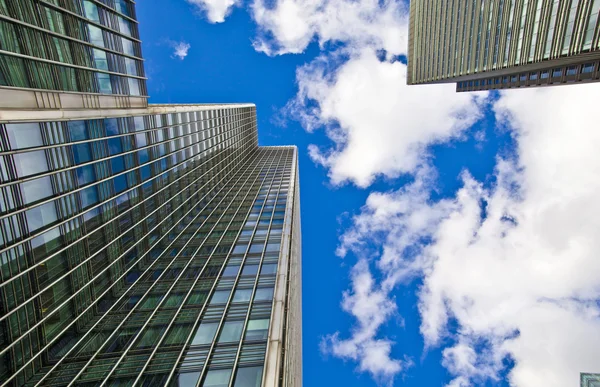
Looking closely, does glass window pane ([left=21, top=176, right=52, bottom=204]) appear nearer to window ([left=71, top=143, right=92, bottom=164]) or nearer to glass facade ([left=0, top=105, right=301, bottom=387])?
glass facade ([left=0, top=105, right=301, bottom=387])

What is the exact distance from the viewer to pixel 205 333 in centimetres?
2131

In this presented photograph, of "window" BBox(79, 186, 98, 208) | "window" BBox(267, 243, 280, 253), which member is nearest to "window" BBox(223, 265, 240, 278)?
"window" BBox(267, 243, 280, 253)

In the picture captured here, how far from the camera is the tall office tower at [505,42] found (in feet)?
129

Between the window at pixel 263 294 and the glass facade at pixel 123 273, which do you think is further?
the window at pixel 263 294

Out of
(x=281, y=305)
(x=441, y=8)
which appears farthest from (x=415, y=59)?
(x=281, y=305)

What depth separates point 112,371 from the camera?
1823cm

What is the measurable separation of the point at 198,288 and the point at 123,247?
6.66 metres

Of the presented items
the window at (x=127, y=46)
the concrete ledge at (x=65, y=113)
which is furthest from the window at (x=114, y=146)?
the window at (x=127, y=46)

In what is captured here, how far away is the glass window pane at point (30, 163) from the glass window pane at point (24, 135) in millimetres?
453

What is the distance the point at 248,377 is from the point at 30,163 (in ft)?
52.7

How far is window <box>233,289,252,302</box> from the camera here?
81.3 ft

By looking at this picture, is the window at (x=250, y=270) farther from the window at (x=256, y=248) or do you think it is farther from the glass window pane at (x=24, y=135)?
the glass window pane at (x=24, y=135)

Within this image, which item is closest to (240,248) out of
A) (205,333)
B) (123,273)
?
(123,273)

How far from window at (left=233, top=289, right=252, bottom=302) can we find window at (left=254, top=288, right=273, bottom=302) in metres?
0.61
